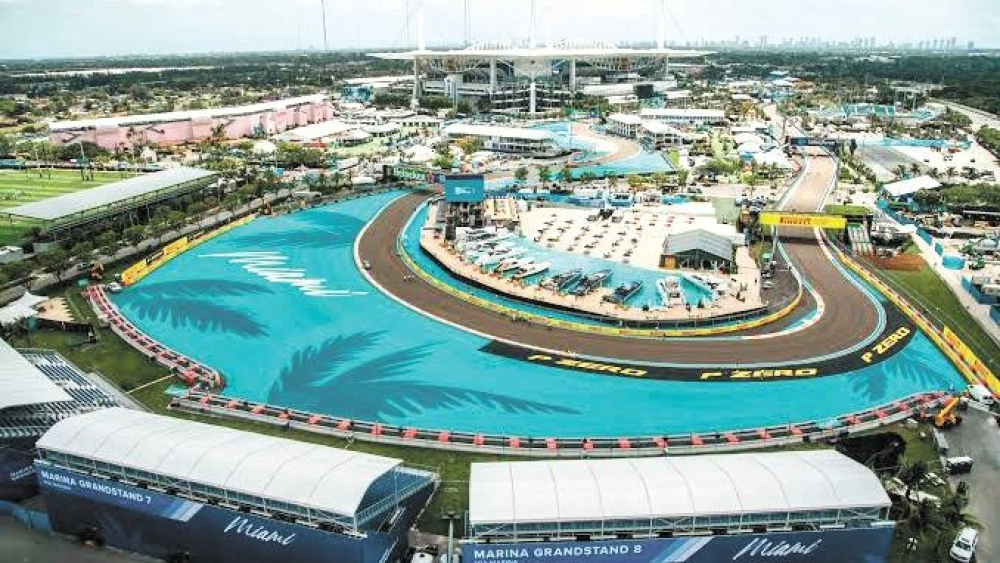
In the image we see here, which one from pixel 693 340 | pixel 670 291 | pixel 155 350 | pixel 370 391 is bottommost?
pixel 370 391

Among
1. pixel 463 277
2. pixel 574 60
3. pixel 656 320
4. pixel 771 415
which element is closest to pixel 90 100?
pixel 574 60

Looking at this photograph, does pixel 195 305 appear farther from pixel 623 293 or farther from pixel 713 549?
pixel 713 549

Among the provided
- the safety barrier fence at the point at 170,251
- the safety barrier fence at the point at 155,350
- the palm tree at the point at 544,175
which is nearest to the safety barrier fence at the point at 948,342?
the safety barrier fence at the point at 155,350

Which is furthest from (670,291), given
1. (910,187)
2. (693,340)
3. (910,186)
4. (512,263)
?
(910,186)

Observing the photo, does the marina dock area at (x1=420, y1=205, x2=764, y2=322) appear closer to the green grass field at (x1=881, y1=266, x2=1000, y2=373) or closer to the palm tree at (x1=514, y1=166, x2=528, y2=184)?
the green grass field at (x1=881, y1=266, x2=1000, y2=373)

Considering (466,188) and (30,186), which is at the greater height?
(466,188)

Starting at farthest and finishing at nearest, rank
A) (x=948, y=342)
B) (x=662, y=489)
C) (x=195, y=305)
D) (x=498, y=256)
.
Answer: (x=498, y=256)
(x=195, y=305)
(x=948, y=342)
(x=662, y=489)

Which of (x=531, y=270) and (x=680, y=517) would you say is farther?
(x=531, y=270)
